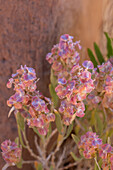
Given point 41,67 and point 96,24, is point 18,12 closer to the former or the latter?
point 41,67

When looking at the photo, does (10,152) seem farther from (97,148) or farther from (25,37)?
(25,37)

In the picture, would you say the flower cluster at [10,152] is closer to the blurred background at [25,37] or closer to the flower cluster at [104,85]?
the blurred background at [25,37]

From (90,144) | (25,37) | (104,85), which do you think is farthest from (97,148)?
(25,37)

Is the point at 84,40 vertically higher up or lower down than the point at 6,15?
higher up

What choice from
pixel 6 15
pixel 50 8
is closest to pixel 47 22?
pixel 50 8

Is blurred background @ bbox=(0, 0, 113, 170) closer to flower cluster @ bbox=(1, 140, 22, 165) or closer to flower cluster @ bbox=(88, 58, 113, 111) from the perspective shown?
flower cluster @ bbox=(1, 140, 22, 165)

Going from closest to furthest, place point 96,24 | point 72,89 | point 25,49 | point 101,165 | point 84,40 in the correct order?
point 72,89
point 101,165
point 25,49
point 84,40
point 96,24

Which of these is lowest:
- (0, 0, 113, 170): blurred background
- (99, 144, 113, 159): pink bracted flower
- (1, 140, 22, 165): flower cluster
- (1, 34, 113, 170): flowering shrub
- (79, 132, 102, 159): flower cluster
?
(99, 144, 113, 159): pink bracted flower

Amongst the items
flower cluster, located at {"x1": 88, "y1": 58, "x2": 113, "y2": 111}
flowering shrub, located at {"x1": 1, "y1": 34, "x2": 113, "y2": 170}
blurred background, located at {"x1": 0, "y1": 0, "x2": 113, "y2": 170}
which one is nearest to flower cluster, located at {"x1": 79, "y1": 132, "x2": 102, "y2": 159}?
flowering shrub, located at {"x1": 1, "y1": 34, "x2": 113, "y2": 170}
